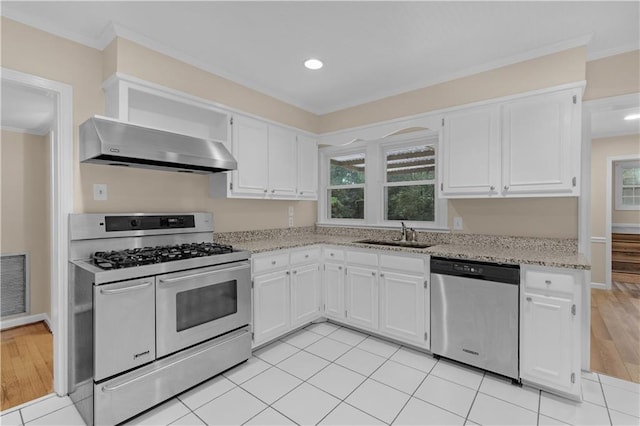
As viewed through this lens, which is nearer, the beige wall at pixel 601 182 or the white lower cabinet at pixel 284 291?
the white lower cabinet at pixel 284 291

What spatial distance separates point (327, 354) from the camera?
266 centimetres

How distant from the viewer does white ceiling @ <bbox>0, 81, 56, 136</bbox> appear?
8.94 feet

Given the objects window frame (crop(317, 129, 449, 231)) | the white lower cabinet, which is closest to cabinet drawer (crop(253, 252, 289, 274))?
the white lower cabinet

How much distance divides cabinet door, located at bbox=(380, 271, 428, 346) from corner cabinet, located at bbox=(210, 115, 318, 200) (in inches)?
54.3

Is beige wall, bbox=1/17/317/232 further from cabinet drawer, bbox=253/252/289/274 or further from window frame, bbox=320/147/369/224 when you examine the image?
window frame, bbox=320/147/369/224

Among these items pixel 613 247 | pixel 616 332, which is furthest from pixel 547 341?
pixel 613 247

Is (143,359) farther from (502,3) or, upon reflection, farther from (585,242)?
(585,242)

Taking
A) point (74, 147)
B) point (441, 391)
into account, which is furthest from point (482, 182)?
point (74, 147)

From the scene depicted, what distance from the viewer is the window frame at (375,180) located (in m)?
3.21

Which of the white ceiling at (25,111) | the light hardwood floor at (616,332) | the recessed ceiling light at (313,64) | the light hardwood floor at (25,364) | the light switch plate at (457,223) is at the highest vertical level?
the recessed ceiling light at (313,64)

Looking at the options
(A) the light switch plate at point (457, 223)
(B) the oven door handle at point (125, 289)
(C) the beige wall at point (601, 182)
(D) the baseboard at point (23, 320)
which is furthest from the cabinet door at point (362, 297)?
(C) the beige wall at point (601, 182)

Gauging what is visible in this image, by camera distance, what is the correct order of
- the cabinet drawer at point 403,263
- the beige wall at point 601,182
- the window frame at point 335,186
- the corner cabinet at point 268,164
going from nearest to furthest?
the cabinet drawer at point 403,263, the corner cabinet at point 268,164, the window frame at point 335,186, the beige wall at point 601,182

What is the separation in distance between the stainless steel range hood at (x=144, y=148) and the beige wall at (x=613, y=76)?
2.95 meters

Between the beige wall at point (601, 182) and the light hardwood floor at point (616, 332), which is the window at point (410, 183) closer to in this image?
the light hardwood floor at point (616, 332)
